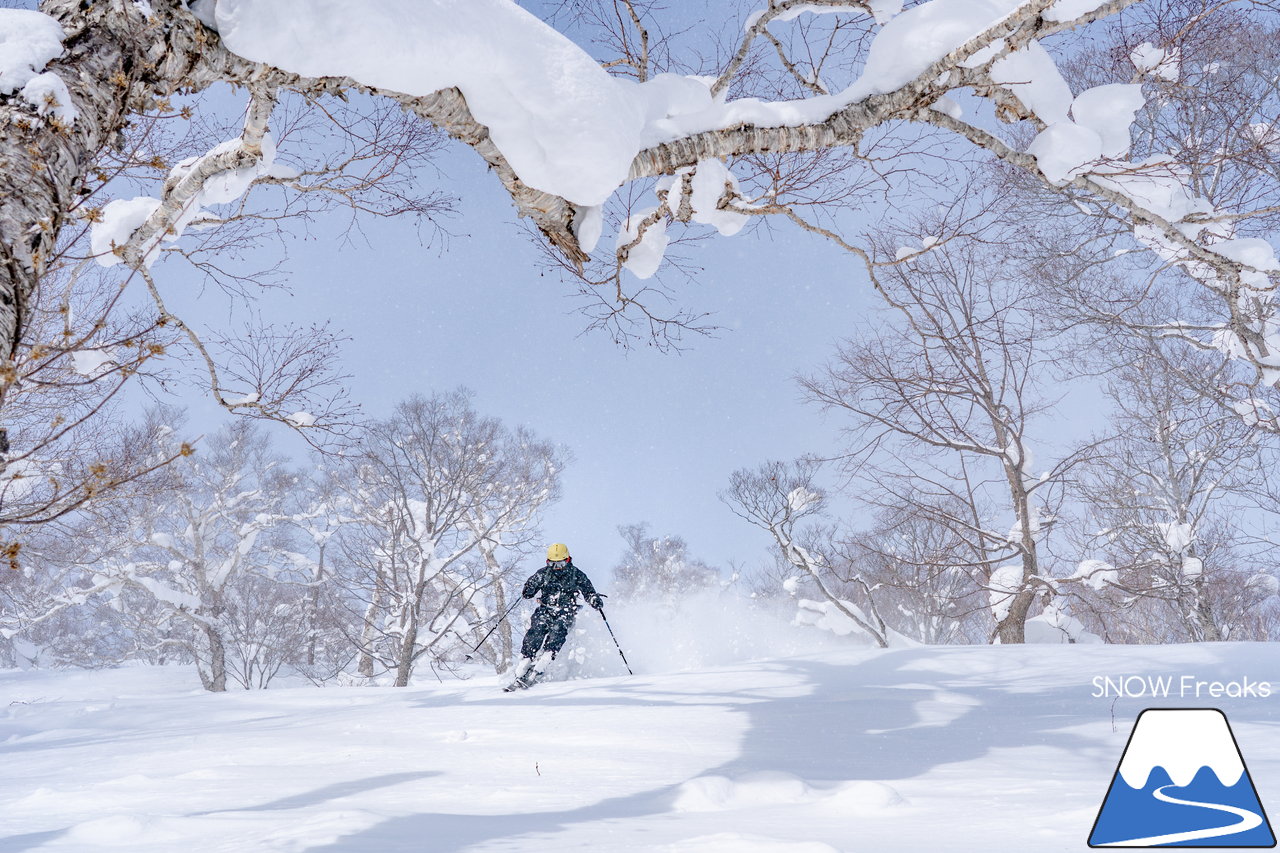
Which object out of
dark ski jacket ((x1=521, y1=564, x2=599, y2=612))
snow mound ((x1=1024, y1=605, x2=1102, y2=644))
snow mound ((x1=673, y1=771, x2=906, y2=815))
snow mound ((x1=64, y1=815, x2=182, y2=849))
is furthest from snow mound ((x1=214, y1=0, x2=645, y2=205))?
snow mound ((x1=1024, y1=605, x2=1102, y2=644))

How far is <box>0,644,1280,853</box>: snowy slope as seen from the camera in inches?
83.5

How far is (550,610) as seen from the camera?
802 centimetres

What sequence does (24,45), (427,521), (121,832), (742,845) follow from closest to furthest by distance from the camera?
(742,845) → (121,832) → (24,45) → (427,521)

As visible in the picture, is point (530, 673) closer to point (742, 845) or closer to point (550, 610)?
point (550, 610)

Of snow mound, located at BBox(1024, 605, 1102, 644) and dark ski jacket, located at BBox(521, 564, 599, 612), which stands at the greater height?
dark ski jacket, located at BBox(521, 564, 599, 612)

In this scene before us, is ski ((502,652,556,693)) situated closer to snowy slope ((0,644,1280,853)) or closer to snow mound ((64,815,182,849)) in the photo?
snowy slope ((0,644,1280,853))

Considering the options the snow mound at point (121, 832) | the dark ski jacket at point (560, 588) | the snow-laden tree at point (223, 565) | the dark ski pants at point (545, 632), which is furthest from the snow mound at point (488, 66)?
the snow-laden tree at point (223, 565)

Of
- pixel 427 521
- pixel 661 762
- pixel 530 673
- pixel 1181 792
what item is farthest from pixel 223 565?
pixel 1181 792

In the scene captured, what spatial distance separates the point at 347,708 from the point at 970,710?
5716 mm

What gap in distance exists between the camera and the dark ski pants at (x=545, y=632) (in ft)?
26.0

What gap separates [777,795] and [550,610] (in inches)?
224

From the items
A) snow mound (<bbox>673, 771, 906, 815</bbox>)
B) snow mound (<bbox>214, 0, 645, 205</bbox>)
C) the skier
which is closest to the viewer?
snow mound (<bbox>673, 771, 906, 815</bbox>)

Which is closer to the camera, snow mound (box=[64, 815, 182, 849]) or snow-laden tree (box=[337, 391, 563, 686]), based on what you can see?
snow mound (box=[64, 815, 182, 849])

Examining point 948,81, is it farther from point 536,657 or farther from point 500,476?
point 500,476
